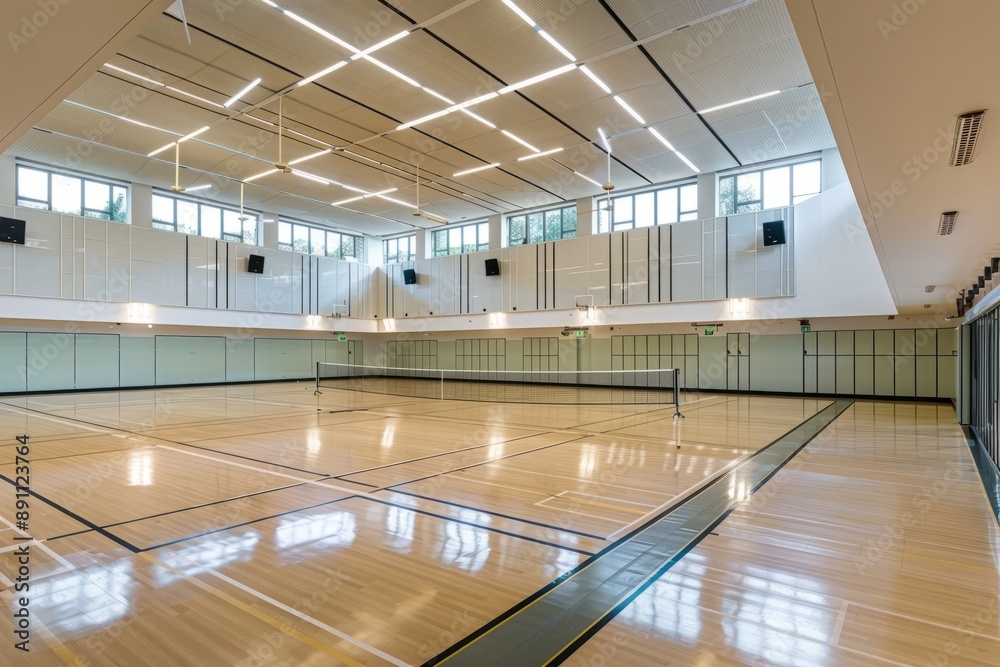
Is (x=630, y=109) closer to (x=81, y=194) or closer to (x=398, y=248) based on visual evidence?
(x=398, y=248)

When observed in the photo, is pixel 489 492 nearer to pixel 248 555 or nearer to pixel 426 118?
pixel 248 555

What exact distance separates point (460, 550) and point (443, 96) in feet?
38.7

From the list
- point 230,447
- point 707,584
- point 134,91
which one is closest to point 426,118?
point 134,91

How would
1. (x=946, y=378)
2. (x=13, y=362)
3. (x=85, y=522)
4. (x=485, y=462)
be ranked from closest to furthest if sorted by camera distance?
(x=85, y=522) < (x=485, y=462) < (x=946, y=378) < (x=13, y=362)

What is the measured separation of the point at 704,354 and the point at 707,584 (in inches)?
756

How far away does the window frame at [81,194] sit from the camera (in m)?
18.1

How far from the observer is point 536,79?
12.3 m

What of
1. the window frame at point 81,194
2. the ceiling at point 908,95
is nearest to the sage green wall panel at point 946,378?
the ceiling at point 908,95

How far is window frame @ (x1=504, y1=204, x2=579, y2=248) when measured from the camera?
23.6 m

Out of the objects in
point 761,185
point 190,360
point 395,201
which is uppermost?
point 395,201

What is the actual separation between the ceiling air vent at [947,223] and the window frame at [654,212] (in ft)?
43.2

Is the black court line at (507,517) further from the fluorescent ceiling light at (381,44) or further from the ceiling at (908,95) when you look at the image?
the fluorescent ceiling light at (381,44)

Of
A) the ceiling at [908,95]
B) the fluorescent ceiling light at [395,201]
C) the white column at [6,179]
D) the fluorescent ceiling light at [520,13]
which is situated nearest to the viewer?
the ceiling at [908,95]

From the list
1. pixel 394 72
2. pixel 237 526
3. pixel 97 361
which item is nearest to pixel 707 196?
pixel 394 72
